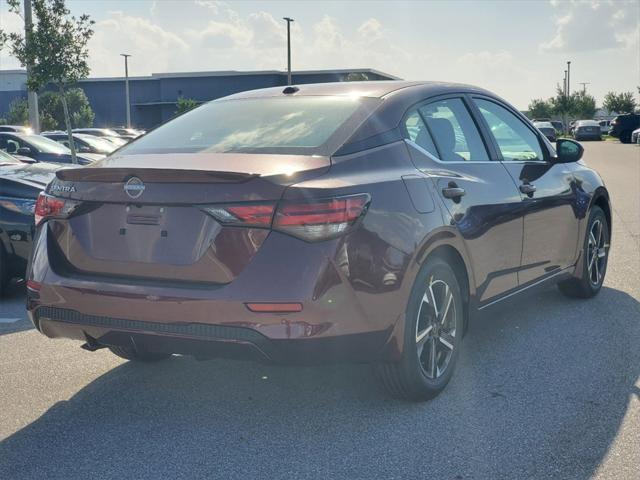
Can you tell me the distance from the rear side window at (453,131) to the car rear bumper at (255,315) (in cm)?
122

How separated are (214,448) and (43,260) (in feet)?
4.01

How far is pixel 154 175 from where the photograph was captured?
3422 mm

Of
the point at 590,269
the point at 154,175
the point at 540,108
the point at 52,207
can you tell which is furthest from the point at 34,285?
the point at 540,108

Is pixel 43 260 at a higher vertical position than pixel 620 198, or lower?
higher

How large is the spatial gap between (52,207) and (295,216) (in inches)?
51.1

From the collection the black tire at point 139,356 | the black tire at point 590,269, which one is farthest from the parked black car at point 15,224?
the black tire at point 590,269

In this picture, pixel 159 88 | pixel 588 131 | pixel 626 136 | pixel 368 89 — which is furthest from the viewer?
pixel 159 88

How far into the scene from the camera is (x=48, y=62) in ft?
59.8

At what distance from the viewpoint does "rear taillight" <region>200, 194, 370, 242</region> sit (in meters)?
3.22

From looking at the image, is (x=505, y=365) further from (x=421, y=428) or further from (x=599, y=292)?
(x=599, y=292)

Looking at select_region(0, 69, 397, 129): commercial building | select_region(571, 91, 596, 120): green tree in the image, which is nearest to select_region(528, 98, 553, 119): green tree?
select_region(571, 91, 596, 120): green tree

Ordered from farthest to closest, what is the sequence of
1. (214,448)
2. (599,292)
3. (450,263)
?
(599,292) → (450,263) → (214,448)

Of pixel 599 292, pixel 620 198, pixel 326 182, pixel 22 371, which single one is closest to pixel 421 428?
pixel 326 182

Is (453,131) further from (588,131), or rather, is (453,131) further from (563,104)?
(563,104)
